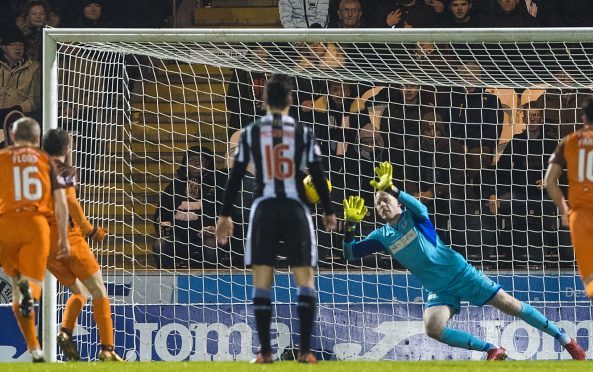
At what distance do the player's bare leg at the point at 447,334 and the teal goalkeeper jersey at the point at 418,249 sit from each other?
207 millimetres

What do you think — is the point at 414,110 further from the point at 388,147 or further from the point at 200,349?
the point at 200,349

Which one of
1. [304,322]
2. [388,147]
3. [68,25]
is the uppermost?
[68,25]

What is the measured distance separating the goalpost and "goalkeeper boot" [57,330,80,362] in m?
1.81

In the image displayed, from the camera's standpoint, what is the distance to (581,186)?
945 cm

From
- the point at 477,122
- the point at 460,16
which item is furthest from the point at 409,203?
the point at 460,16

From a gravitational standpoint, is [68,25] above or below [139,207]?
above

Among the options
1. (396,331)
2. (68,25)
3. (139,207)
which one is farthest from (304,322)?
(68,25)

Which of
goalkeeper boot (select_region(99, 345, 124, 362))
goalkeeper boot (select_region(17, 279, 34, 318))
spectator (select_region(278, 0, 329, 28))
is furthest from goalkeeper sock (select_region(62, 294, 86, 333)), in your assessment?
spectator (select_region(278, 0, 329, 28))

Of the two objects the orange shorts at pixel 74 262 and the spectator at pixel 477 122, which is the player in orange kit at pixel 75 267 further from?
the spectator at pixel 477 122

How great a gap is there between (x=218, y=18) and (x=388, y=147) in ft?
13.1

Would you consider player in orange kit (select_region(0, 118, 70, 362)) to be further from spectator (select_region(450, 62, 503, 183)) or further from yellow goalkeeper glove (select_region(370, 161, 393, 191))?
spectator (select_region(450, 62, 503, 183))

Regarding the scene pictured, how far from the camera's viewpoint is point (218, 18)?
16.5m

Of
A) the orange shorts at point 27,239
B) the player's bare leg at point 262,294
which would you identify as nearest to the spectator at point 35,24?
the orange shorts at point 27,239

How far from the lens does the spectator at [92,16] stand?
15375mm
